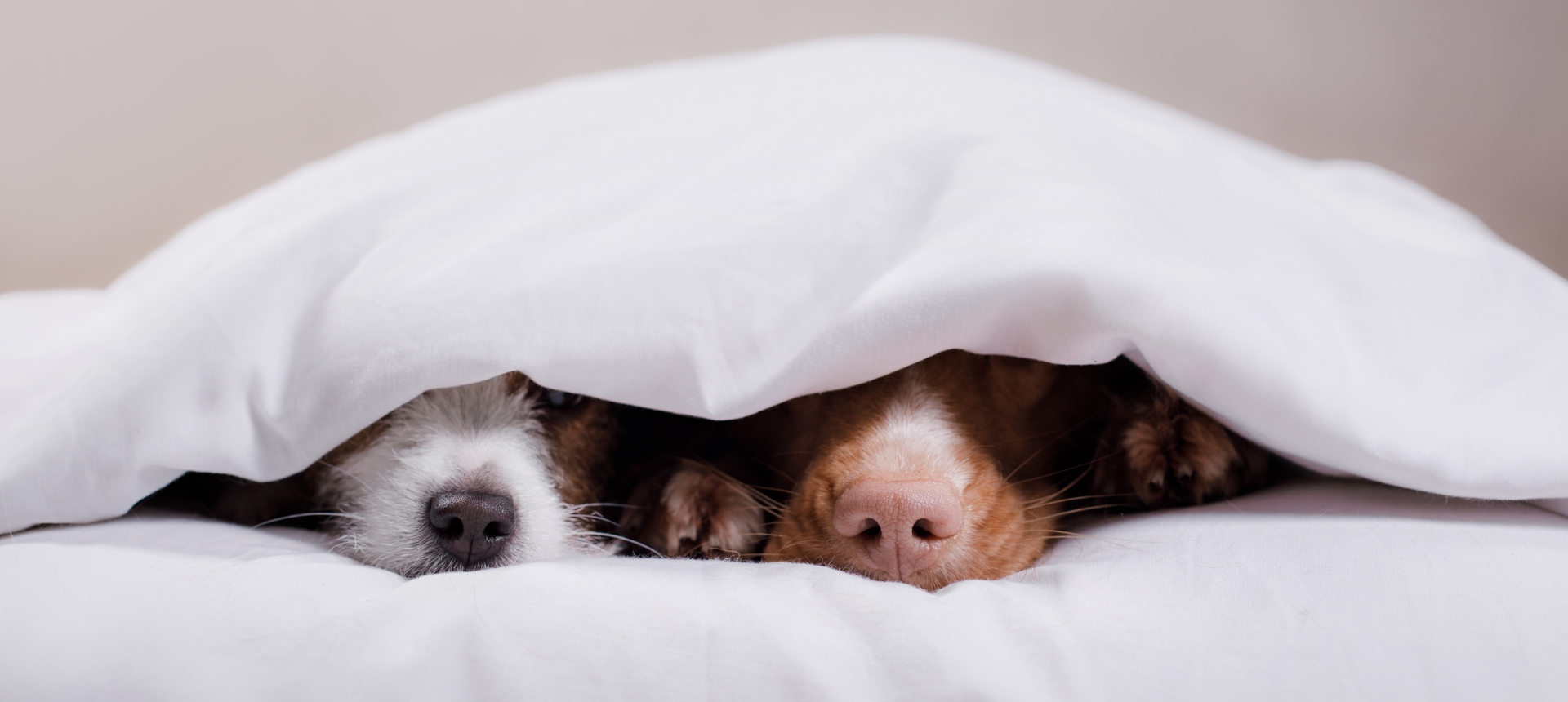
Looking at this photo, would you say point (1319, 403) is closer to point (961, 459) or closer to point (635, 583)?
point (961, 459)

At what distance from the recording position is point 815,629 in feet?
2.09

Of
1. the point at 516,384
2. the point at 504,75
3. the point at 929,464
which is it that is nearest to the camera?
the point at 929,464

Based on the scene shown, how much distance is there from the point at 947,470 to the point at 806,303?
0.81 feet

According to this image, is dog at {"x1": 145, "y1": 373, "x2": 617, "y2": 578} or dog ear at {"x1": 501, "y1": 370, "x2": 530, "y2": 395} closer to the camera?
dog at {"x1": 145, "y1": 373, "x2": 617, "y2": 578}

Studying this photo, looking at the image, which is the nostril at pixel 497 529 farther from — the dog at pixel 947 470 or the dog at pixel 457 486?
the dog at pixel 947 470

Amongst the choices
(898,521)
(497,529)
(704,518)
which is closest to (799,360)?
(898,521)

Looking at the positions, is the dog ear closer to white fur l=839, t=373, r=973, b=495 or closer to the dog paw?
white fur l=839, t=373, r=973, b=495

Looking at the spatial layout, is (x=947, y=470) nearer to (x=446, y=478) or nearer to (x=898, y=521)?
(x=898, y=521)

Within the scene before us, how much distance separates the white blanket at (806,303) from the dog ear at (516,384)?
24 centimetres

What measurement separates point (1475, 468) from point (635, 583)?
685 millimetres

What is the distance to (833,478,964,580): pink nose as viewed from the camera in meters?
0.81

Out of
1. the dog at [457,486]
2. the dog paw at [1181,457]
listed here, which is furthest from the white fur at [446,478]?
the dog paw at [1181,457]

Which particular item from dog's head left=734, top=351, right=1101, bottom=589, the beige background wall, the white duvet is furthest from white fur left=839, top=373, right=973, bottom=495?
the beige background wall

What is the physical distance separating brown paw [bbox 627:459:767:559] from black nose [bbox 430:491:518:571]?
0.54 feet
